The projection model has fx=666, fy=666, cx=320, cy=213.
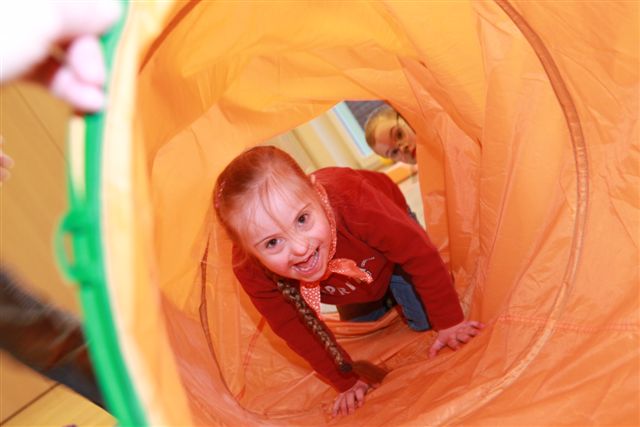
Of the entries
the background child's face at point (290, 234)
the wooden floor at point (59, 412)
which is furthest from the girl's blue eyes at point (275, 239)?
the wooden floor at point (59, 412)

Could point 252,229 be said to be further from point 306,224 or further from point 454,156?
point 454,156

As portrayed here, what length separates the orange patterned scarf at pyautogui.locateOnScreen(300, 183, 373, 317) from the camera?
1.24 metres

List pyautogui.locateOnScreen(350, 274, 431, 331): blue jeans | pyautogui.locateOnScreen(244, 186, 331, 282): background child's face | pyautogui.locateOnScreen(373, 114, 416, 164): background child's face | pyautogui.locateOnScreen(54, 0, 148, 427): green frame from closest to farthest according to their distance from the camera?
1. pyautogui.locateOnScreen(54, 0, 148, 427): green frame
2. pyautogui.locateOnScreen(244, 186, 331, 282): background child's face
3. pyautogui.locateOnScreen(350, 274, 431, 331): blue jeans
4. pyautogui.locateOnScreen(373, 114, 416, 164): background child's face

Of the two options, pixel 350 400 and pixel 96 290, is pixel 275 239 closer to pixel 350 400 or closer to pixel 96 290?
pixel 350 400

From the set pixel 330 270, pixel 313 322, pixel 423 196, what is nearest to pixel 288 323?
pixel 313 322

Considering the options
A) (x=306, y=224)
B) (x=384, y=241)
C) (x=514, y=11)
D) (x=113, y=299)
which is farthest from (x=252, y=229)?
(x=113, y=299)

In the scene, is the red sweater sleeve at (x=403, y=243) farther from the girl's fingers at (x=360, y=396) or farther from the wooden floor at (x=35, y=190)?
the wooden floor at (x=35, y=190)

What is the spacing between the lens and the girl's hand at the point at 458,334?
1332 millimetres

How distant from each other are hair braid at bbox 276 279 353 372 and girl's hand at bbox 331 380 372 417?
42 millimetres

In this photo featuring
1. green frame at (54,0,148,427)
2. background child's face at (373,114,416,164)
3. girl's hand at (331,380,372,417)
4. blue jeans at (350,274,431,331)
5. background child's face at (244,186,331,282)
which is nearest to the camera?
green frame at (54,0,148,427)

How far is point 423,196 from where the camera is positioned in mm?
1745

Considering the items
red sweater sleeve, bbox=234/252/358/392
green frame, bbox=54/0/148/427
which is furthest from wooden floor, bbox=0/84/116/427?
green frame, bbox=54/0/148/427

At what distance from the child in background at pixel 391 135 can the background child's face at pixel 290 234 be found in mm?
634

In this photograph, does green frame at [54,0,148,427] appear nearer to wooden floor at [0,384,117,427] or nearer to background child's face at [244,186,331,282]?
background child's face at [244,186,331,282]
